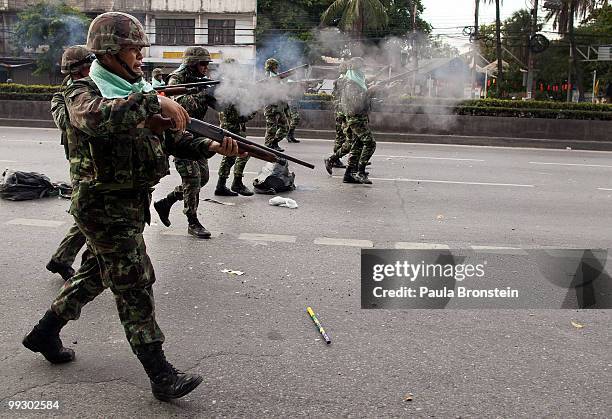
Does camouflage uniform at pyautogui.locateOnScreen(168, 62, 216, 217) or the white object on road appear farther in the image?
the white object on road

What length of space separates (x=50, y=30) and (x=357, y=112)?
72.7 feet

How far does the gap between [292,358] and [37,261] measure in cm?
271

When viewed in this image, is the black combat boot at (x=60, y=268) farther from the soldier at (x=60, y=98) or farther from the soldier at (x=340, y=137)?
the soldier at (x=340, y=137)

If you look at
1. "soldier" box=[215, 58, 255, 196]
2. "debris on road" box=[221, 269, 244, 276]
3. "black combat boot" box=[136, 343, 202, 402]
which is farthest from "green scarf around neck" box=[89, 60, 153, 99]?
"soldier" box=[215, 58, 255, 196]

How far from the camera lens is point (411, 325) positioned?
422 centimetres

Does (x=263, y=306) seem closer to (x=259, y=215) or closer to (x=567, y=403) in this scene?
(x=567, y=403)

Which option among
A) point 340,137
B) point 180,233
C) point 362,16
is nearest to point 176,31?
point 362,16

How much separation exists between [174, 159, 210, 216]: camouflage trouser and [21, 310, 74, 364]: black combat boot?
290cm

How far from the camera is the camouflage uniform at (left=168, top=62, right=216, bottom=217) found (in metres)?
6.23

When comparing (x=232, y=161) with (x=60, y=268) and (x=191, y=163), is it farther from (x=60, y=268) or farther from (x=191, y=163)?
(x=60, y=268)

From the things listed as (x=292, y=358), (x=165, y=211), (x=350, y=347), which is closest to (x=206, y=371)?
(x=292, y=358)

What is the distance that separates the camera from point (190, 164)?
244 inches

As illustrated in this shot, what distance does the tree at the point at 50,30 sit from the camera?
84.4 feet

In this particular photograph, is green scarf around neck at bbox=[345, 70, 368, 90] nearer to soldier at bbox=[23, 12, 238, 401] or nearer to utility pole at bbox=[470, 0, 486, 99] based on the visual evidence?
utility pole at bbox=[470, 0, 486, 99]
